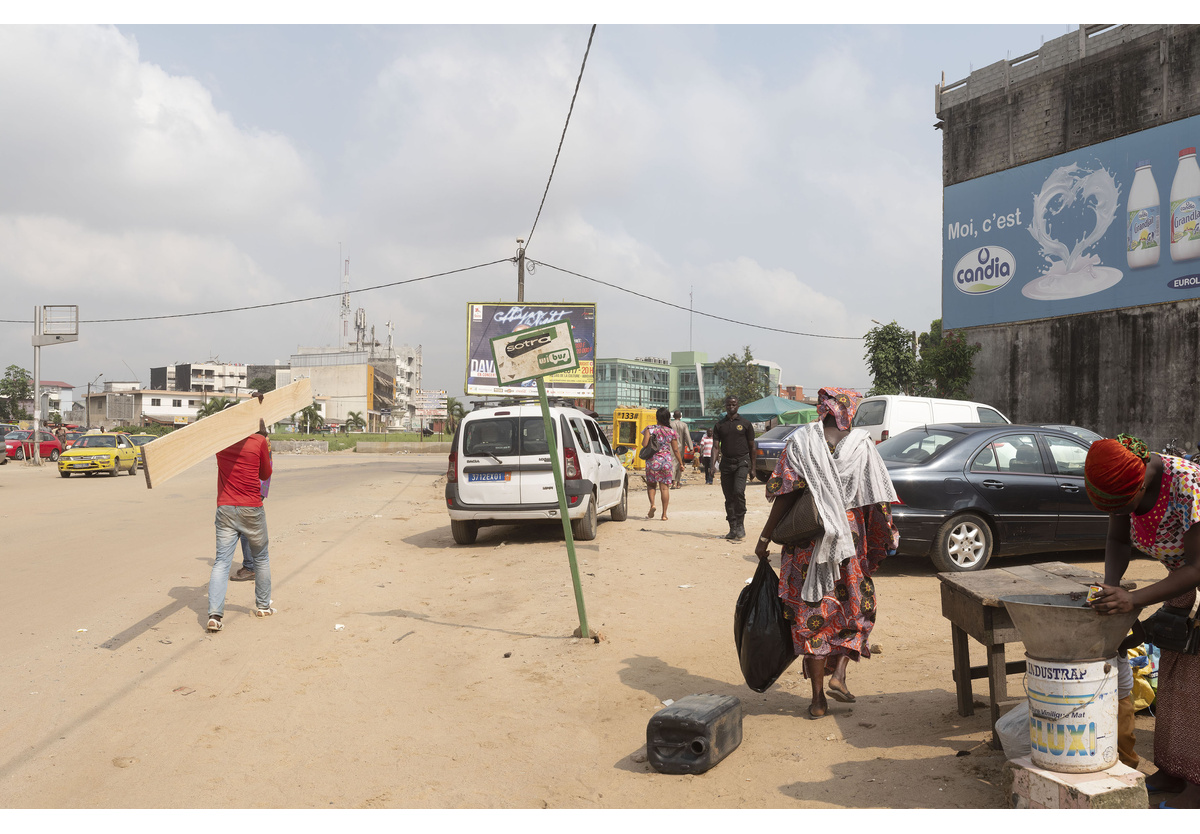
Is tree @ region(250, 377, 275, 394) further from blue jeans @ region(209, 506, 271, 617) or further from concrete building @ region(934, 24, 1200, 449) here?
concrete building @ region(934, 24, 1200, 449)

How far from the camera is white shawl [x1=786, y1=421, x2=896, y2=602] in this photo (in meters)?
4.60

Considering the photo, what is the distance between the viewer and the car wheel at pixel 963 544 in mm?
8367

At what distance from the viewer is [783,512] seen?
475 cm

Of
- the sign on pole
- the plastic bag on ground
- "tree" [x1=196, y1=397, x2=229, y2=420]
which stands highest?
"tree" [x1=196, y1=397, x2=229, y2=420]

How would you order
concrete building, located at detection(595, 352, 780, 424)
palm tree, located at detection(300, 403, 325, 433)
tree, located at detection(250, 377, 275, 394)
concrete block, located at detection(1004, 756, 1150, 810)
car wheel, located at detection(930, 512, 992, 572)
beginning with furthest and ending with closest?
concrete building, located at detection(595, 352, 780, 424), palm tree, located at detection(300, 403, 325, 433), car wheel, located at detection(930, 512, 992, 572), tree, located at detection(250, 377, 275, 394), concrete block, located at detection(1004, 756, 1150, 810)

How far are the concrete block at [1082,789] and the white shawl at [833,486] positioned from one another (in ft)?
5.16

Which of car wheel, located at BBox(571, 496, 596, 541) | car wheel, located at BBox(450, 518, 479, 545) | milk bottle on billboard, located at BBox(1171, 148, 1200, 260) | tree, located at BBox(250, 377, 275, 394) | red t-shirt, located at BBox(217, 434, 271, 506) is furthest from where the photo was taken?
milk bottle on billboard, located at BBox(1171, 148, 1200, 260)

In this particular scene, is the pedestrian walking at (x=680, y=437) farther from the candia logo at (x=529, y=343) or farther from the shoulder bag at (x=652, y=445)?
the candia logo at (x=529, y=343)

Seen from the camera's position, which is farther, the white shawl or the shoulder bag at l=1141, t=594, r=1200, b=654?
the white shawl

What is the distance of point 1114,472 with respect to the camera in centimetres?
314

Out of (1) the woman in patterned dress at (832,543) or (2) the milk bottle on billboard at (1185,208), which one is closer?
(1) the woman in patterned dress at (832,543)

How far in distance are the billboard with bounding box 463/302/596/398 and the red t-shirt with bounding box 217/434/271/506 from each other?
847 inches

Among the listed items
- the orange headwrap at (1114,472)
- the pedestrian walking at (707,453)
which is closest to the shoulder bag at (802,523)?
the orange headwrap at (1114,472)

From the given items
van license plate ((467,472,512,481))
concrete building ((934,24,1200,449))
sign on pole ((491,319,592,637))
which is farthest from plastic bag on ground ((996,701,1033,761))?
concrete building ((934,24,1200,449))
